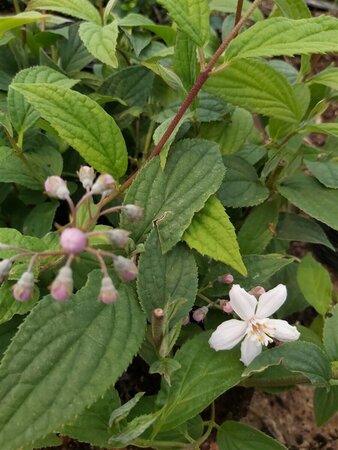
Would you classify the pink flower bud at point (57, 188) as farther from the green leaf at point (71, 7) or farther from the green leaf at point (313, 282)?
the green leaf at point (313, 282)

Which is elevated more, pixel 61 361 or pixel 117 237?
pixel 117 237

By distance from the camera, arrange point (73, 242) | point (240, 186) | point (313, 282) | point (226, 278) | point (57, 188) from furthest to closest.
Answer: point (313, 282) → point (240, 186) → point (226, 278) → point (57, 188) → point (73, 242)

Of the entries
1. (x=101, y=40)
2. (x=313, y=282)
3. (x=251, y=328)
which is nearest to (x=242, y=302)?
(x=251, y=328)

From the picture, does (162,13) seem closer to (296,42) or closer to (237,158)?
(237,158)

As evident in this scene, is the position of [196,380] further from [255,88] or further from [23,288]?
[255,88]

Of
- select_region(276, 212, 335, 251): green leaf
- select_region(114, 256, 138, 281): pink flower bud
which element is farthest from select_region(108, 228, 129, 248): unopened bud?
select_region(276, 212, 335, 251): green leaf

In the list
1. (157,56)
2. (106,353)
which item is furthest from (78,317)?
(157,56)
